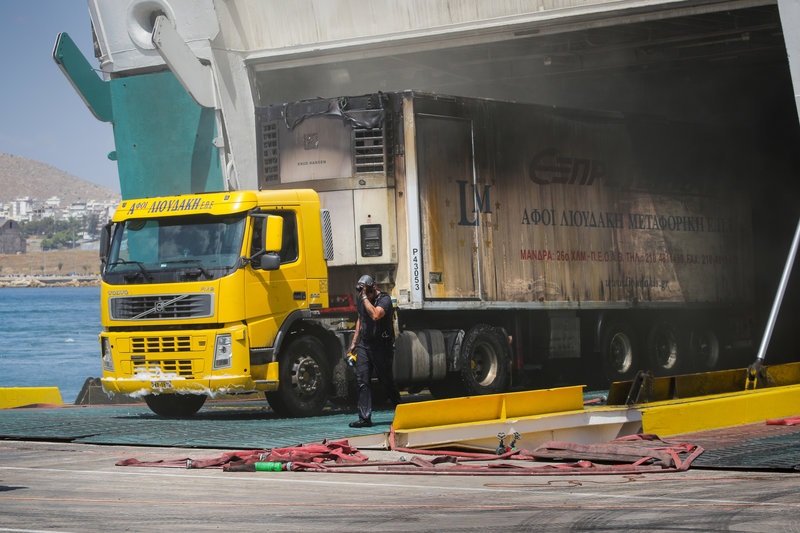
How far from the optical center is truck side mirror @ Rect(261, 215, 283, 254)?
43.7 feet

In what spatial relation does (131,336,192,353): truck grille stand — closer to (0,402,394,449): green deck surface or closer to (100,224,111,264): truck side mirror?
(0,402,394,449): green deck surface

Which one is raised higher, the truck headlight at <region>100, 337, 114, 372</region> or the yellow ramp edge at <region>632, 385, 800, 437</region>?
the truck headlight at <region>100, 337, 114, 372</region>

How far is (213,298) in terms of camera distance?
1310 cm

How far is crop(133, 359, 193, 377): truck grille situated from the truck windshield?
956 millimetres

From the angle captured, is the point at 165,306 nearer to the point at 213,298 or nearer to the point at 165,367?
the point at 213,298

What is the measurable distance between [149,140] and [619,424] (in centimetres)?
1643

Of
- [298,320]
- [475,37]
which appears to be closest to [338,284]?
[298,320]

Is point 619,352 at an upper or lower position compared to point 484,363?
lower

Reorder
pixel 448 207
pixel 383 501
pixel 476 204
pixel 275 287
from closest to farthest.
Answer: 1. pixel 383 501
2. pixel 275 287
3. pixel 448 207
4. pixel 476 204

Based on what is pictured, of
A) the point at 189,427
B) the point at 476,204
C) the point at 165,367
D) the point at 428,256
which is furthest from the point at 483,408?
the point at 476,204

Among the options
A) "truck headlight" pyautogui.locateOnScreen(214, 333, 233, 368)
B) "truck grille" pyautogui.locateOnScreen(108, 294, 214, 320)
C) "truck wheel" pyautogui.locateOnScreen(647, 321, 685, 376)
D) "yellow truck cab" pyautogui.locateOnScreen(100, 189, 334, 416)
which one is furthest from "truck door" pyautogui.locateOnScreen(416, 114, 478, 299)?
"truck wheel" pyautogui.locateOnScreen(647, 321, 685, 376)

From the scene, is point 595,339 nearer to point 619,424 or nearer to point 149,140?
point 619,424

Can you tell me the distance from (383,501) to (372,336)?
5511 millimetres

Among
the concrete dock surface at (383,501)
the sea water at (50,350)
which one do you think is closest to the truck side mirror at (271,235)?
the concrete dock surface at (383,501)
